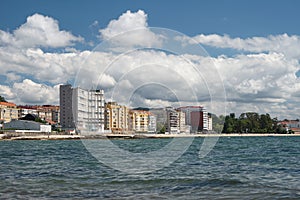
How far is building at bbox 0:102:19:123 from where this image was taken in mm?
151000

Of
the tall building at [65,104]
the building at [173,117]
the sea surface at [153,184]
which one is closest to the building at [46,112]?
the tall building at [65,104]

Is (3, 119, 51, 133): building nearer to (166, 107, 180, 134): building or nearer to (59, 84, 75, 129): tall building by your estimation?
(59, 84, 75, 129): tall building

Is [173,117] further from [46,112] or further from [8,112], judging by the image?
[46,112]

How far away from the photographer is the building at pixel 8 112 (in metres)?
151

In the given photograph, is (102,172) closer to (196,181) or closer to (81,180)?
(81,180)

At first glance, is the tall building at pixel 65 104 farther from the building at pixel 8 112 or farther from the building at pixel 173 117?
the building at pixel 173 117

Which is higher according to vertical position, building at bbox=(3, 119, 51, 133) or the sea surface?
building at bbox=(3, 119, 51, 133)

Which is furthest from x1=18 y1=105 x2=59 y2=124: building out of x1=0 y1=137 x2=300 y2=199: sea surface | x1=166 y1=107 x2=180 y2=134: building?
x1=0 y1=137 x2=300 y2=199: sea surface

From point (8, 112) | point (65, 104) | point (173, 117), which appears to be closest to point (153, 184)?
point (173, 117)

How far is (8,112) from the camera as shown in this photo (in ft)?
511

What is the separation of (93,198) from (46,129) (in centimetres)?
11600

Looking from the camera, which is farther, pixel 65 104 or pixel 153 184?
pixel 65 104

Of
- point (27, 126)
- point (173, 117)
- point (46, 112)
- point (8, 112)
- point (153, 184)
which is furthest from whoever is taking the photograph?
point (46, 112)

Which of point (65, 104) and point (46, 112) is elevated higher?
point (65, 104)
